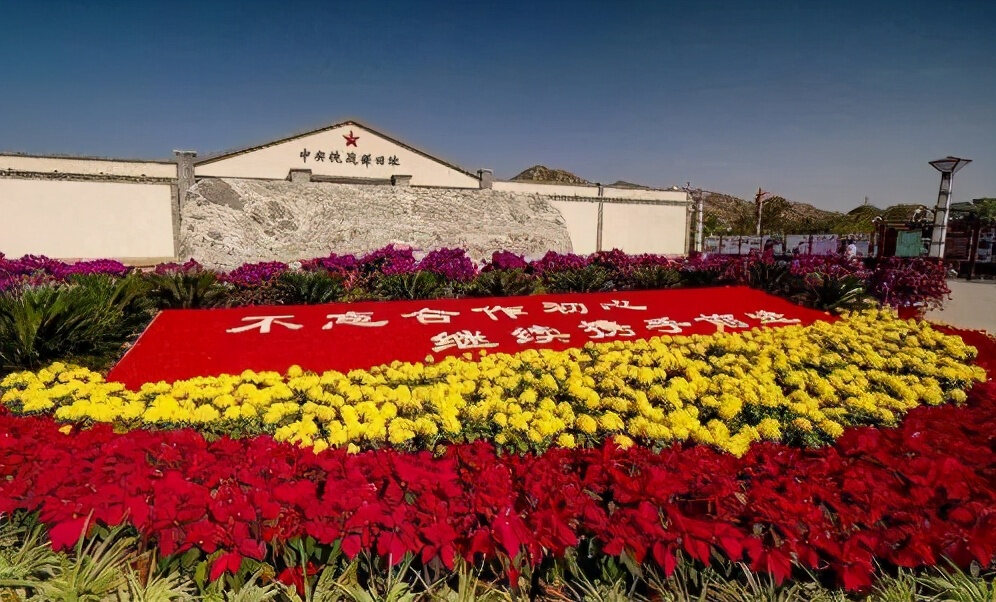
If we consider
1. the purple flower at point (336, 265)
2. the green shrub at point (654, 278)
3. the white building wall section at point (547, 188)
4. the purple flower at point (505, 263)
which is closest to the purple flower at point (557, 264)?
the purple flower at point (505, 263)

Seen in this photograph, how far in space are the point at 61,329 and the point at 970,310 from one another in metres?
11.2

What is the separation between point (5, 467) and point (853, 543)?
8.65ft

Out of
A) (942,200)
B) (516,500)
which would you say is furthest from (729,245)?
(516,500)

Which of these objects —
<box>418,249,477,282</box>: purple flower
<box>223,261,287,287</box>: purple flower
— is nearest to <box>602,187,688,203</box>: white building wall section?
<box>418,249,477,282</box>: purple flower

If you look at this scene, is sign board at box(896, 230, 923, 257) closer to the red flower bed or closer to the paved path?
the paved path

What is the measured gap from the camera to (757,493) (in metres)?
1.65

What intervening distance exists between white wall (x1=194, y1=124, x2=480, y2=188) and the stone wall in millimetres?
10542

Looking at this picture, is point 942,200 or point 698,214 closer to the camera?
point 942,200

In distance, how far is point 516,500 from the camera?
1.71 m

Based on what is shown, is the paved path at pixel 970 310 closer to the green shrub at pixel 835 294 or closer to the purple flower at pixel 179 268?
the green shrub at pixel 835 294

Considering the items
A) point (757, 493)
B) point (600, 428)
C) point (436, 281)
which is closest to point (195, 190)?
point (436, 281)

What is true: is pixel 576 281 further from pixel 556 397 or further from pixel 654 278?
pixel 556 397

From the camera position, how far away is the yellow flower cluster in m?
2.14

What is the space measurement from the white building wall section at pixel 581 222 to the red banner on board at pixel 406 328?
18485mm
